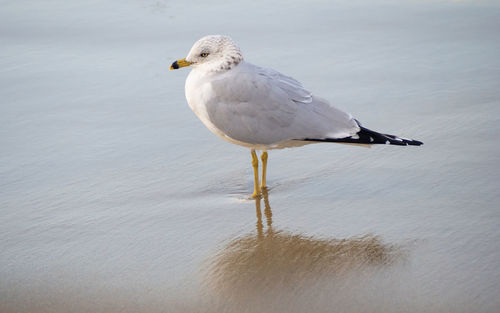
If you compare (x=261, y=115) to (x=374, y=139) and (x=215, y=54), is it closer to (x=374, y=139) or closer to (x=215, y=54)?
(x=215, y=54)

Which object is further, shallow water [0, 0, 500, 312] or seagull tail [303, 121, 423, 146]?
seagull tail [303, 121, 423, 146]

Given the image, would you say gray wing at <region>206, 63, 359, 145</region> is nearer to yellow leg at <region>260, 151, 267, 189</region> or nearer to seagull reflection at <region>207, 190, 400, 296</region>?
yellow leg at <region>260, 151, 267, 189</region>

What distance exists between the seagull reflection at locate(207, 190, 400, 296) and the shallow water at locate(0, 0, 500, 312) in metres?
0.01

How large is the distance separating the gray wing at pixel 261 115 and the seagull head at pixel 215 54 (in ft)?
0.38

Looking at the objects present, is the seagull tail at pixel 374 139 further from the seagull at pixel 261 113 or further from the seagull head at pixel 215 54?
the seagull head at pixel 215 54

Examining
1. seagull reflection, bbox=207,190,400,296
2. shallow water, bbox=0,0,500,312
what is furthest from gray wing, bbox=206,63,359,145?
seagull reflection, bbox=207,190,400,296

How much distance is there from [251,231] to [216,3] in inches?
184

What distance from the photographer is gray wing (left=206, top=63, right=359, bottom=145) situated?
12.9ft

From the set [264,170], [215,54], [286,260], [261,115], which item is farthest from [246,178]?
[286,260]

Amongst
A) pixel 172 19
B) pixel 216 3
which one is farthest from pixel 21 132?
pixel 216 3

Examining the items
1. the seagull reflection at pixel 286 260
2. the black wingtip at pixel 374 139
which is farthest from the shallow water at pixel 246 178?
the black wingtip at pixel 374 139

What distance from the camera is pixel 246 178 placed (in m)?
4.17

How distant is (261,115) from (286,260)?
1124 millimetres

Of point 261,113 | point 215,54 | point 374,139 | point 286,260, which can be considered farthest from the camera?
point 215,54
